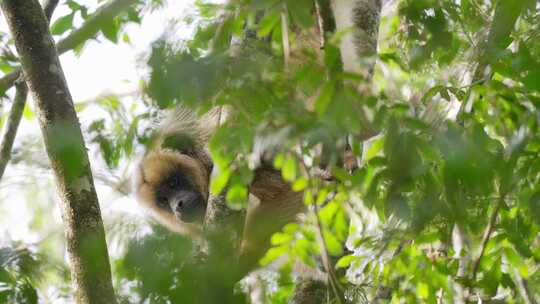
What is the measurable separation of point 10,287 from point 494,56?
2.08 meters

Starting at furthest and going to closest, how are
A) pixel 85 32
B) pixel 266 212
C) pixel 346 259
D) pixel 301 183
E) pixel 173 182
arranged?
pixel 173 182 → pixel 266 212 → pixel 85 32 → pixel 346 259 → pixel 301 183

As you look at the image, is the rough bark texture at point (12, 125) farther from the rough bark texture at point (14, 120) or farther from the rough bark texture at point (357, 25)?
the rough bark texture at point (357, 25)

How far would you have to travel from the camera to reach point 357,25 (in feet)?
14.9

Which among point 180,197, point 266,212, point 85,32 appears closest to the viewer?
point 85,32

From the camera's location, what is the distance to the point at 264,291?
15.4 ft

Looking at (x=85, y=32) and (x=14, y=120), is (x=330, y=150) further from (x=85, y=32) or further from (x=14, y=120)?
(x=14, y=120)

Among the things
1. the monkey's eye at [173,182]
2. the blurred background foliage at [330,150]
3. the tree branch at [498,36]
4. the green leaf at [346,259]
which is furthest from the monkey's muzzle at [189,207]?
the tree branch at [498,36]

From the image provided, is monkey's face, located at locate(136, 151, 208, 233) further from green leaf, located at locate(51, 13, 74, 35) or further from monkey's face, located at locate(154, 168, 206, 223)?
green leaf, located at locate(51, 13, 74, 35)

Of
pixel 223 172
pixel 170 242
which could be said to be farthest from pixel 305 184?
pixel 170 242

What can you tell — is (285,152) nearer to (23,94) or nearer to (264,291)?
(264,291)

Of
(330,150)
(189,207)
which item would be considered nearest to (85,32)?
(330,150)

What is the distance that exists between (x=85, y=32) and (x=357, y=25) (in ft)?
5.67

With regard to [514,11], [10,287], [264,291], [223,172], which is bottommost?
[264,291]

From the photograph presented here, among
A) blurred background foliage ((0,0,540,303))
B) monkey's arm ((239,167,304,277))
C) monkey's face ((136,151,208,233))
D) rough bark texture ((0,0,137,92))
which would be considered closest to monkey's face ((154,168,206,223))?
monkey's face ((136,151,208,233))
